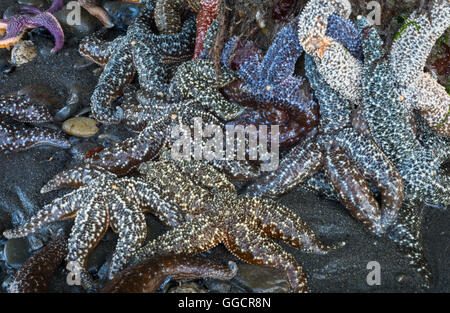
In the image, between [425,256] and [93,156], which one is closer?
[425,256]

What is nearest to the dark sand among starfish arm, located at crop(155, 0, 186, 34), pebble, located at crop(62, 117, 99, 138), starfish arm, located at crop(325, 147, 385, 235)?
starfish arm, located at crop(325, 147, 385, 235)

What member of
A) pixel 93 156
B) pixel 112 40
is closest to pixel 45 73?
pixel 112 40

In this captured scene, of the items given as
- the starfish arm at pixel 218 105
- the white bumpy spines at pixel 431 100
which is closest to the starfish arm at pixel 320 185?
the starfish arm at pixel 218 105

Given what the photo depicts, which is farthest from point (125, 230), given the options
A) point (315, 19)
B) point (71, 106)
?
point (315, 19)

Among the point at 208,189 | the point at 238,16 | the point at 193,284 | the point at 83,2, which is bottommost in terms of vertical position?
the point at 193,284

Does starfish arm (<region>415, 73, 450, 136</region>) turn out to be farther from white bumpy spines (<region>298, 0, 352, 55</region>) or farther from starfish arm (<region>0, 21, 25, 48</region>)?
starfish arm (<region>0, 21, 25, 48</region>)

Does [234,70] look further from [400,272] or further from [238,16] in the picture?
[400,272]
